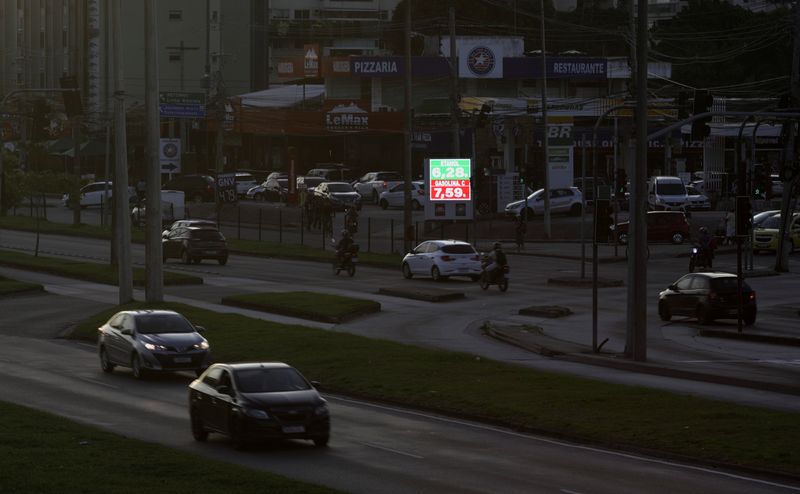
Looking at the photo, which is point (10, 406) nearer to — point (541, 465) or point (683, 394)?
point (541, 465)

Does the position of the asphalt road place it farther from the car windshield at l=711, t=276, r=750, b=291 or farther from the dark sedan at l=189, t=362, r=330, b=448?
the car windshield at l=711, t=276, r=750, b=291

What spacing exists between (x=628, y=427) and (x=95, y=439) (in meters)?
8.85

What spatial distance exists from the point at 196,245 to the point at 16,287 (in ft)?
37.8

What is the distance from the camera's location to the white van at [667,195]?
3137 inches

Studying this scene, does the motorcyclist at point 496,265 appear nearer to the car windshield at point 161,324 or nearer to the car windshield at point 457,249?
the car windshield at point 457,249

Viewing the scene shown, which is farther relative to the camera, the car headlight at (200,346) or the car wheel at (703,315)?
the car wheel at (703,315)

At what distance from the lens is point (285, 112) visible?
113 meters

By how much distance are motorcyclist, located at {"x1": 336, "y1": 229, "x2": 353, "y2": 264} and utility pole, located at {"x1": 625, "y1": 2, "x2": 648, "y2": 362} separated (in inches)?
931

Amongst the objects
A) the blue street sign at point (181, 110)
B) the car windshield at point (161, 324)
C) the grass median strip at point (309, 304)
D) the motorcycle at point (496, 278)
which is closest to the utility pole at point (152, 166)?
the grass median strip at point (309, 304)

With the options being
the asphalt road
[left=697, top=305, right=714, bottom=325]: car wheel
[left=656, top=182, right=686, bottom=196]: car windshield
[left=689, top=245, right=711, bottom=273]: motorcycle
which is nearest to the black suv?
[left=656, top=182, right=686, bottom=196]: car windshield

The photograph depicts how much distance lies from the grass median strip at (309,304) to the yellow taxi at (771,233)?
1057 inches

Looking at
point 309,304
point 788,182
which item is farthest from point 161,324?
point 788,182

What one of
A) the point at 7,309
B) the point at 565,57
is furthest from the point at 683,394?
the point at 565,57

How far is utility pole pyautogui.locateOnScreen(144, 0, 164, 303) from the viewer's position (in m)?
41.5
